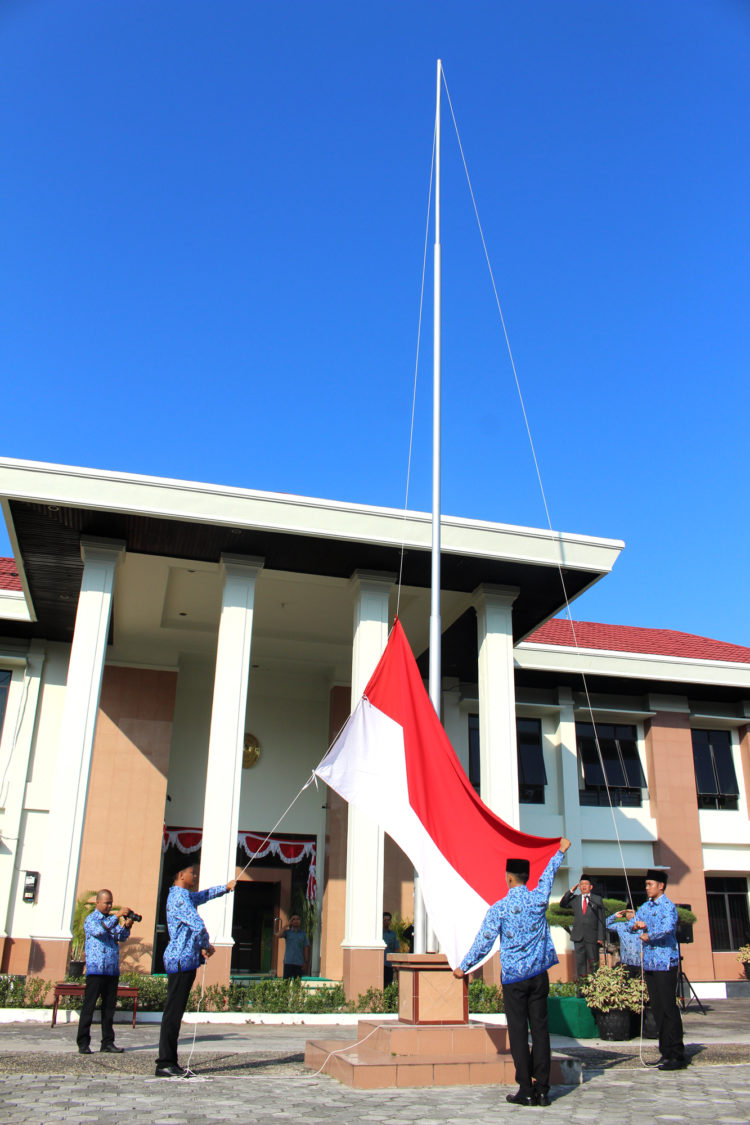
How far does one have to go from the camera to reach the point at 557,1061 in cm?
761

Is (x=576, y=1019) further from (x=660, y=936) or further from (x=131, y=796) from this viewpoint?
(x=131, y=796)

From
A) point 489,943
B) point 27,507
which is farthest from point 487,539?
point 489,943

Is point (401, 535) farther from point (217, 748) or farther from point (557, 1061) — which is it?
point (557, 1061)

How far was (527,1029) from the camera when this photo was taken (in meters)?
6.88

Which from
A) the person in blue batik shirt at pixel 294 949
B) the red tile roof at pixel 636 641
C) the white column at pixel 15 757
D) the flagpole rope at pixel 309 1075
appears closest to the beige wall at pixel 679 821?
the red tile roof at pixel 636 641

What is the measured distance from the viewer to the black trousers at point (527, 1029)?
666 cm

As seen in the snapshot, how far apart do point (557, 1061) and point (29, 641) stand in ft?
52.0

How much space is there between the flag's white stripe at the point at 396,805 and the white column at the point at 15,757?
1303 cm

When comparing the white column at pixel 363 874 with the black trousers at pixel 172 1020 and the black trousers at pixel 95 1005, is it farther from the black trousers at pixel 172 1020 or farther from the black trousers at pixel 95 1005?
the black trousers at pixel 172 1020

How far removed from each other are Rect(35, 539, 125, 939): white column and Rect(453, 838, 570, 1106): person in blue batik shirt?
315 inches

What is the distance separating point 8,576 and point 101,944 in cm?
1392

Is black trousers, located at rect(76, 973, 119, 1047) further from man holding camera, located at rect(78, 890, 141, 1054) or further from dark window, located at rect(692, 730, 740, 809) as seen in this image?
dark window, located at rect(692, 730, 740, 809)

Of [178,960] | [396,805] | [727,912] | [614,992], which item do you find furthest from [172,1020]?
[727,912]

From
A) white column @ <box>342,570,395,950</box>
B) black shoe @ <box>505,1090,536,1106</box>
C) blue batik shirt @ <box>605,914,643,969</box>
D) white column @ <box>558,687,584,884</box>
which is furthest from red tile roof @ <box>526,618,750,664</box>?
black shoe @ <box>505,1090,536,1106</box>
